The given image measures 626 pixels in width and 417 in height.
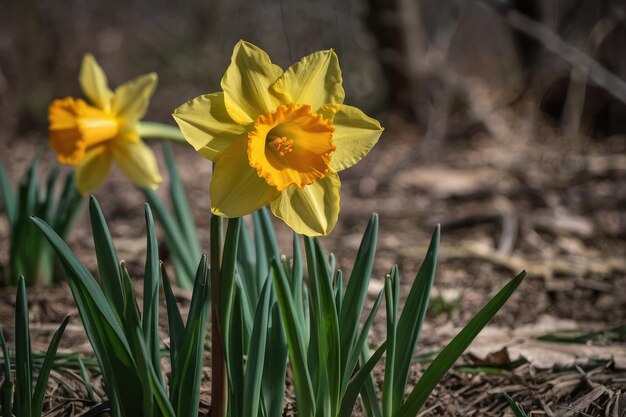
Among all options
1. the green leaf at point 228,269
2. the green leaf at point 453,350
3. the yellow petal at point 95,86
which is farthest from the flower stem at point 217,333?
the yellow petal at point 95,86

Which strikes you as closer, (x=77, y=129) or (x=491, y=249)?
(x=77, y=129)

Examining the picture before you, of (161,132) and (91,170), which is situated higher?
(161,132)

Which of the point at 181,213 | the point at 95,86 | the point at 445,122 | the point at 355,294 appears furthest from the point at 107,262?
the point at 445,122

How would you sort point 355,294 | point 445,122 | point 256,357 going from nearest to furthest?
point 256,357 → point 355,294 → point 445,122

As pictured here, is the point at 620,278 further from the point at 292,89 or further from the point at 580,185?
the point at 292,89

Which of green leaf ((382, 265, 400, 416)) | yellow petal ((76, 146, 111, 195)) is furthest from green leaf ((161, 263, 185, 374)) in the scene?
yellow petal ((76, 146, 111, 195))

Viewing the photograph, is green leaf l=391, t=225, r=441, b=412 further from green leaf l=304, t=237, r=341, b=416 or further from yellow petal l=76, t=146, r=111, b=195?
yellow petal l=76, t=146, r=111, b=195

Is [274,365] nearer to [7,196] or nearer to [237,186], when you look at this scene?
[237,186]

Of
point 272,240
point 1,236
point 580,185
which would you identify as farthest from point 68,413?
point 580,185
